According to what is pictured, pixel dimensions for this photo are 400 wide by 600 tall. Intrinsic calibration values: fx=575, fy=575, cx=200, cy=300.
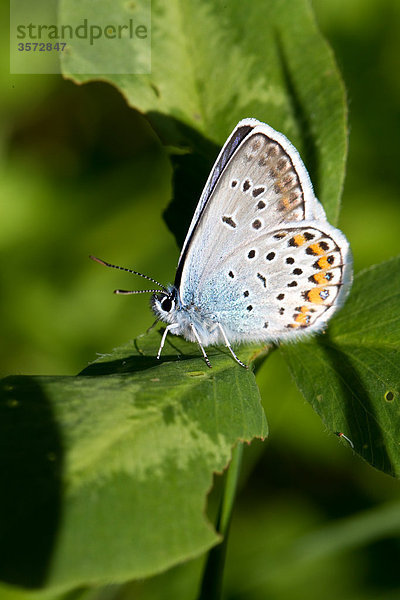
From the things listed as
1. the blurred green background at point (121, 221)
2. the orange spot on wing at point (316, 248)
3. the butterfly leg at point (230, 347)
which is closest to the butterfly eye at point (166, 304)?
the butterfly leg at point (230, 347)

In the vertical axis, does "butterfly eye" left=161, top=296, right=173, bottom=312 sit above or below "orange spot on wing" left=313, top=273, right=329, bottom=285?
below

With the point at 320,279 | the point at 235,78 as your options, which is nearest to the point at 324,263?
the point at 320,279

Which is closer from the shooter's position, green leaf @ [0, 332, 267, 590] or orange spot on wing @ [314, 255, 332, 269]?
green leaf @ [0, 332, 267, 590]

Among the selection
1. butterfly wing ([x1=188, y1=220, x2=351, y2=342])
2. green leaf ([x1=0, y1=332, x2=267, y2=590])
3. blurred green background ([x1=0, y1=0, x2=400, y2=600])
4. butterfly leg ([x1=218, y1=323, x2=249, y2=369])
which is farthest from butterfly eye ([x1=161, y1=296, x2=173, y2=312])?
blurred green background ([x1=0, y1=0, x2=400, y2=600])

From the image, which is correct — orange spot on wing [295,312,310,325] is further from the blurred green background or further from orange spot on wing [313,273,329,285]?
the blurred green background

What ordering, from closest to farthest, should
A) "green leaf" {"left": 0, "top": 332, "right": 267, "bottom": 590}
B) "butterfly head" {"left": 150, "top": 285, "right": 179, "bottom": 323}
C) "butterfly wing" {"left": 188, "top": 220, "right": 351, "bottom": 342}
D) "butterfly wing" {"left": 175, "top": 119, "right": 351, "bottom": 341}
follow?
"green leaf" {"left": 0, "top": 332, "right": 267, "bottom": 590} → "butterfly wing" {"left": 175, "top": 119, "right": 351, "bottom": 341} → "butterfly wing" {"left": 188, "top": 220, "right": 351, "bottom": 342} → "butterfly head" {"left": 150, "top": 285, "right": 179, "bottom": 323}

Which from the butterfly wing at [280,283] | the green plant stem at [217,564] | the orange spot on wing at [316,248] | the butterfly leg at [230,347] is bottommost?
the green plant stem at [217,564]

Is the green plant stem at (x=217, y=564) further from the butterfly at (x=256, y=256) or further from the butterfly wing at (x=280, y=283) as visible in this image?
the butterfly wing at (x=280, y=283)
